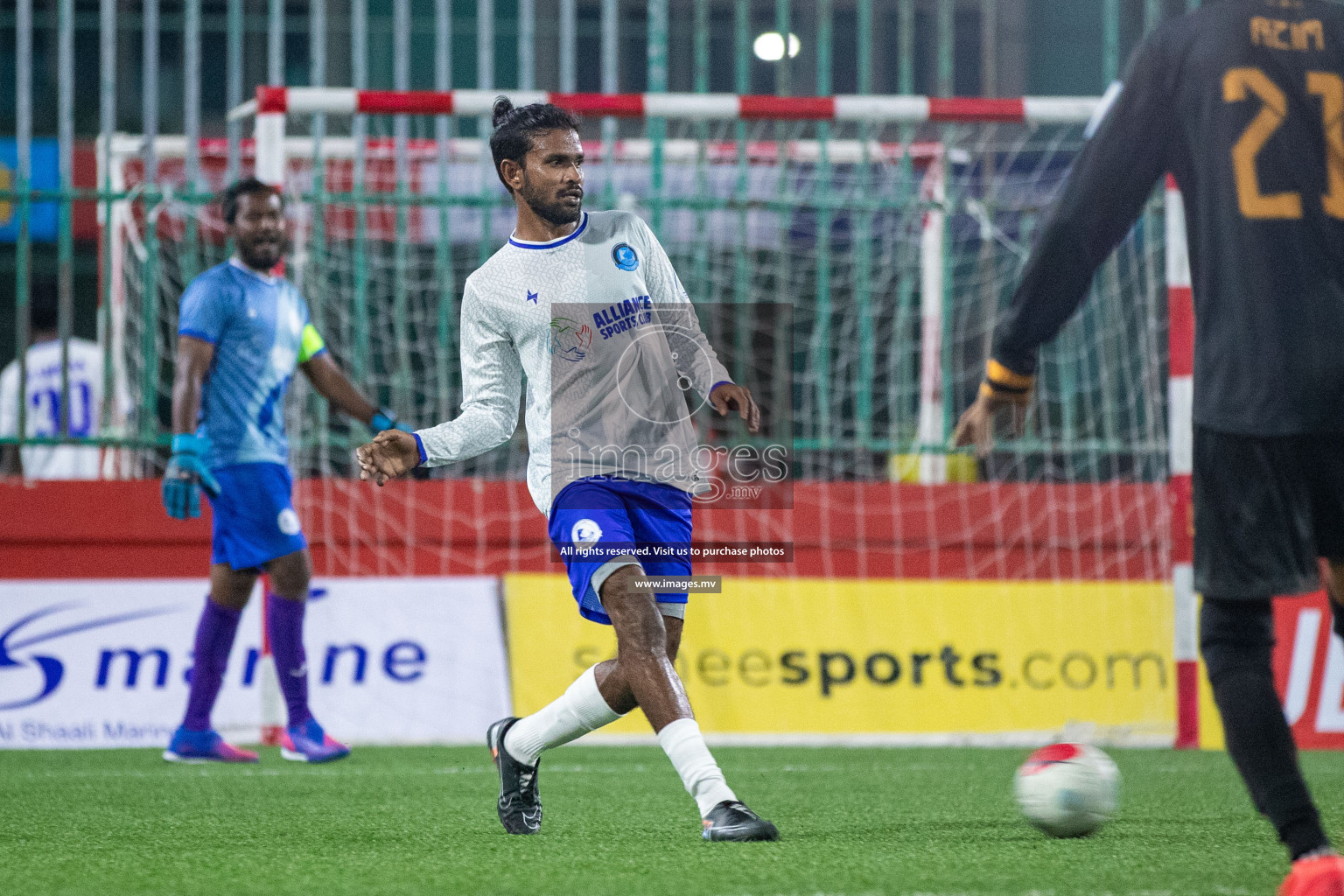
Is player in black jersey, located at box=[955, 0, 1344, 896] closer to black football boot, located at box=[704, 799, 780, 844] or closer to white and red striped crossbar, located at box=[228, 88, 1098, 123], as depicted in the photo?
black football boot, located at box=[704, 799, 780, 844]

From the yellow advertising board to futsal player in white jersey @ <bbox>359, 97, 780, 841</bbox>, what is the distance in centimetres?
321

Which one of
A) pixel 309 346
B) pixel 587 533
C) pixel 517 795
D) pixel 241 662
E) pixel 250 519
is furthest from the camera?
pixel 241 662

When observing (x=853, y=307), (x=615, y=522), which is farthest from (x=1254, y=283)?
(x=853, y=307)

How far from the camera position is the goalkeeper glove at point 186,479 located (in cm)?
617

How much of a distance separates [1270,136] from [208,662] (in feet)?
15.6

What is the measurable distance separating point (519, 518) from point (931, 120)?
9.29 ft

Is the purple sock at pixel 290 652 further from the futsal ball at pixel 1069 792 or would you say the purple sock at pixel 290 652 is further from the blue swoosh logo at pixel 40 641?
the futsal ball at pixel 1069 792

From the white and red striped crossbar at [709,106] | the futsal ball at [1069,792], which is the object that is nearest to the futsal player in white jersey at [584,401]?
the futsal ball at [1069,792]

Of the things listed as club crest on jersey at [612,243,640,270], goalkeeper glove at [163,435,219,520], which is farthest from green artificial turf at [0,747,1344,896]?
club crest on jersey at [612,243,640,270]

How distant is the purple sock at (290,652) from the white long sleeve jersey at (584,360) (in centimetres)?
256

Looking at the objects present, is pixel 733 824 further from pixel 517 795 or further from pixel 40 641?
pixel 40 641

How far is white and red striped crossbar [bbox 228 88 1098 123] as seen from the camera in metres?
7.62

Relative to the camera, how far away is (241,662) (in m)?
7.47

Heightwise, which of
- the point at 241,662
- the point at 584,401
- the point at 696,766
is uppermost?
the point at 584,401
